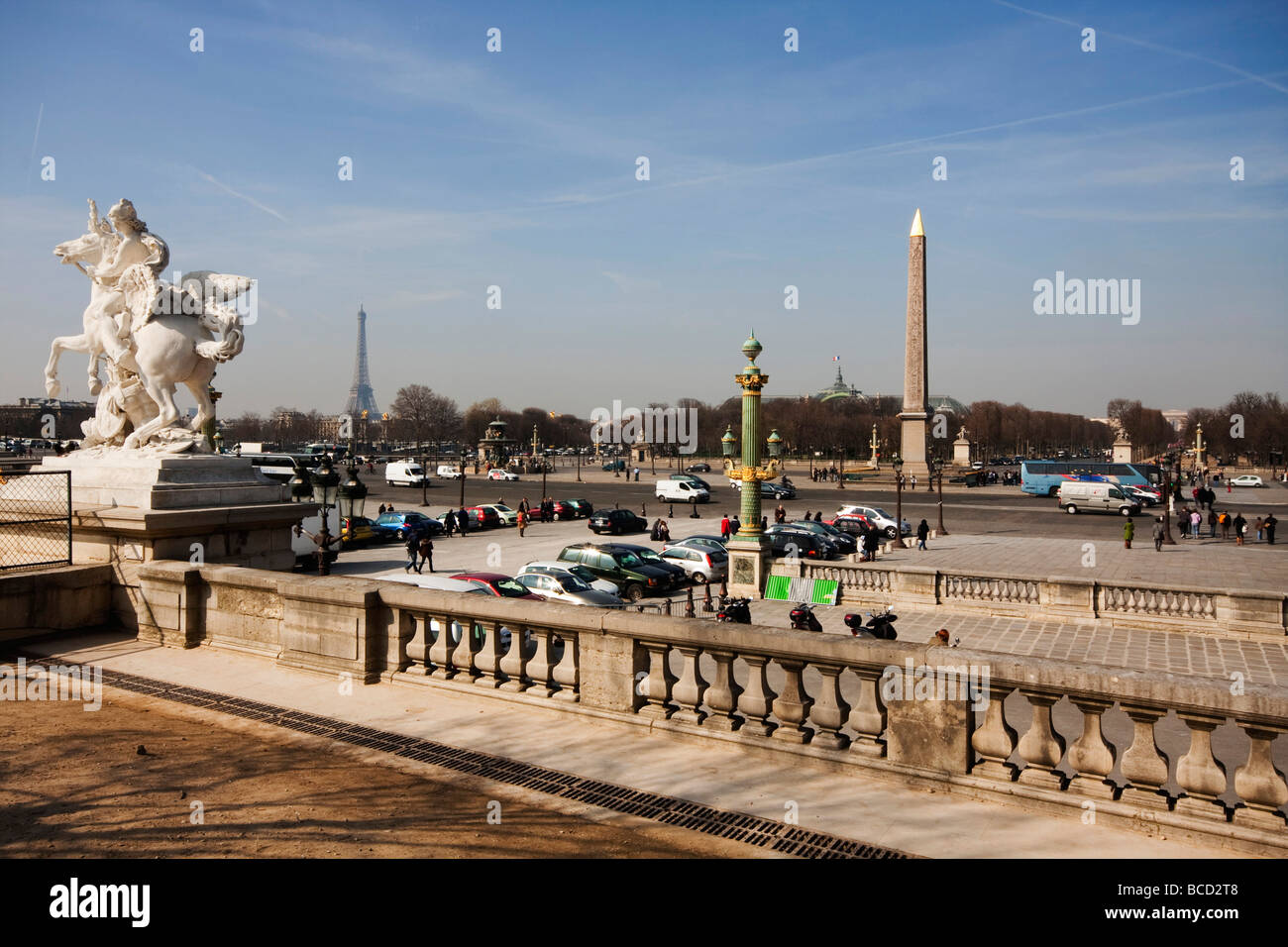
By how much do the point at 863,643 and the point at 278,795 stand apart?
3.50 metres

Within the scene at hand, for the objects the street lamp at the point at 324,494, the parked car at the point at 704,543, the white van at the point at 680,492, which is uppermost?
the street lamp at the point at 324,494

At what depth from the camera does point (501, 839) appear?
4359 millimetres

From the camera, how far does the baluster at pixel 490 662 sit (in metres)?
6.69

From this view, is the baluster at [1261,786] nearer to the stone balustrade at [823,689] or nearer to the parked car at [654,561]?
the stone balustrade at [823,689]

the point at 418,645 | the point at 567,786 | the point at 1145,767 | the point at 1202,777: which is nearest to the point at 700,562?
the point at 418,645

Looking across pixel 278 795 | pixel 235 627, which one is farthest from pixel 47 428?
pixel 278 795

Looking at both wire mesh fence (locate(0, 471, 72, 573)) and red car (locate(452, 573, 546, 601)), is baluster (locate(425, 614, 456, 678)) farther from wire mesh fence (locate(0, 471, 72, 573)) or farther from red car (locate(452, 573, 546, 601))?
red car (locate(452, 573, 546, 601))

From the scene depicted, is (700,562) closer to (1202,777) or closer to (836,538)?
(836,538)

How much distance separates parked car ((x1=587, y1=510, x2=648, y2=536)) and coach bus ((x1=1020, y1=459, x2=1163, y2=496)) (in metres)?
38.8

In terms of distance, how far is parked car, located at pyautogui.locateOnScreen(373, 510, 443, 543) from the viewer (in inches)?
1494

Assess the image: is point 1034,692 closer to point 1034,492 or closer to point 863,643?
point 863,643

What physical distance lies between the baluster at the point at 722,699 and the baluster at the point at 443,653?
92.6 inches

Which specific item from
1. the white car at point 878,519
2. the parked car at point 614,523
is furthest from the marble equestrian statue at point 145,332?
the white car at point 878,519

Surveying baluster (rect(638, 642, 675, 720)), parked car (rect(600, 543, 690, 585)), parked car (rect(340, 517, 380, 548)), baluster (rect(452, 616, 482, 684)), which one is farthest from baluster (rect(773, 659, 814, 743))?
parked car (rect(340, 517, 380, 548))
